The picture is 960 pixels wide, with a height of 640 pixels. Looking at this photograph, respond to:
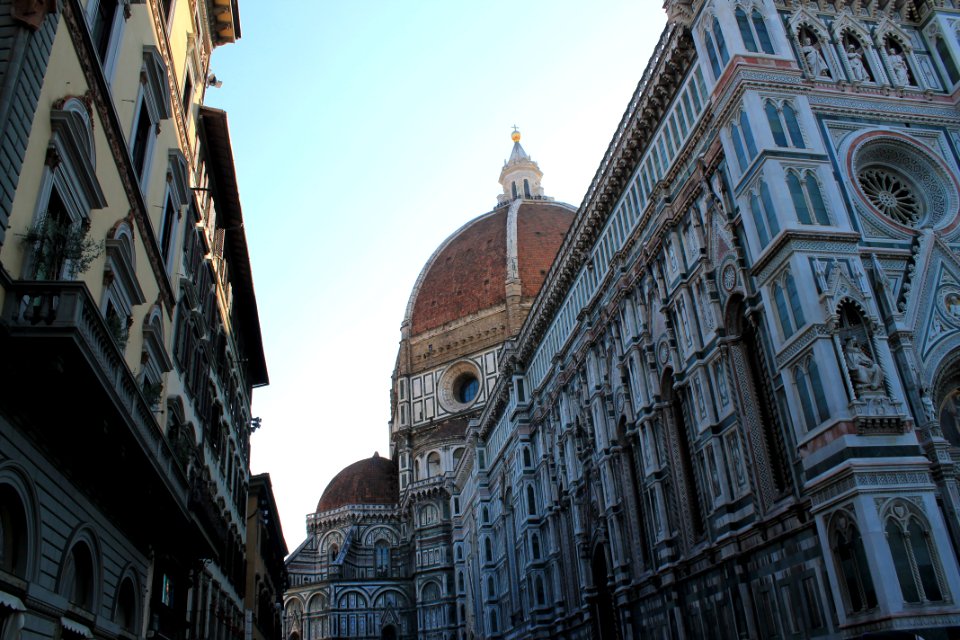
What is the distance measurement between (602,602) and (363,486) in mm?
60369

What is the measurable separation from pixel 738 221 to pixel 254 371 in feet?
94.2

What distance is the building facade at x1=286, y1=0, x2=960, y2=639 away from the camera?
59.7ft

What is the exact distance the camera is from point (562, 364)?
40875mm

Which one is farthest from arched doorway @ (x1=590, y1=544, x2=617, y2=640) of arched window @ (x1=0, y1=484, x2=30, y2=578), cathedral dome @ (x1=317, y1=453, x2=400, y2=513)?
cathedral dome @ (x1=317, y1=453, x2=400, y2=513)

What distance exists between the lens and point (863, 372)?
737 inches

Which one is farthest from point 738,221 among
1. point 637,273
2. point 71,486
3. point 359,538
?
point 359,538

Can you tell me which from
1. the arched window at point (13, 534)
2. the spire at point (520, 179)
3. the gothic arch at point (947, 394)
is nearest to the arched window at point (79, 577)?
the arched window at point (13, 534)

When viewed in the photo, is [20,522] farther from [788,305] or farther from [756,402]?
[756,402]

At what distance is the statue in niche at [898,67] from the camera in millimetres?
25031

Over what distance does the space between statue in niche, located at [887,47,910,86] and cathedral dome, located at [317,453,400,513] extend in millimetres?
75078

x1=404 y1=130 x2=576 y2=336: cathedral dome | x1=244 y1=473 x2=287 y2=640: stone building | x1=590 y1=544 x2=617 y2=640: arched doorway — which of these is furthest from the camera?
x1=404 y1=130 x2=576 y2=336: cathedral dome

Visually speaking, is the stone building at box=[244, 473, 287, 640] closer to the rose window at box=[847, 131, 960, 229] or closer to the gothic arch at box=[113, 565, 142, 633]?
the gothic arch at box=[113, 565, 142, 633]

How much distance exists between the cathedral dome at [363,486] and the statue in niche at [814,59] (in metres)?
74.9

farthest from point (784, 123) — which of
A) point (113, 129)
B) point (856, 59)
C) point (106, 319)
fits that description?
point (106, 319)
